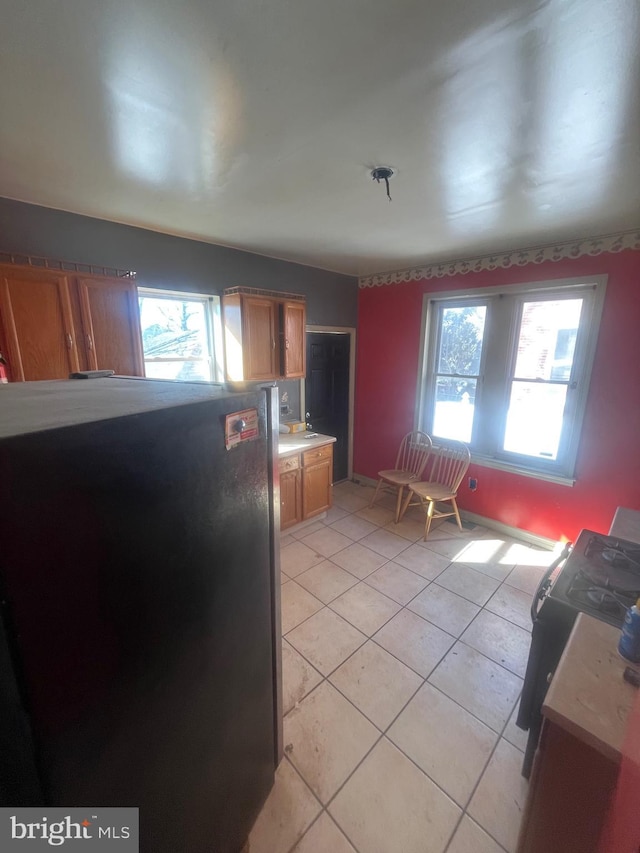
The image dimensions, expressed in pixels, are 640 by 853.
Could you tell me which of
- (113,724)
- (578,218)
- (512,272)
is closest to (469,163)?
(578,218)

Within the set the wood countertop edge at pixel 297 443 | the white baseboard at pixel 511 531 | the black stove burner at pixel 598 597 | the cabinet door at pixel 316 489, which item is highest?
the wood countertop edge at pixel 297 443

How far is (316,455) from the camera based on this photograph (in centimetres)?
341

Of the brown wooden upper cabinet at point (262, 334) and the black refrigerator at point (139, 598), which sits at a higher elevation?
the brown wooden upper cabinet at point (262, 334)

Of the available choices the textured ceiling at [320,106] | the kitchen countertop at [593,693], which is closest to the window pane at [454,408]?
the textured ceiling at [320,106]

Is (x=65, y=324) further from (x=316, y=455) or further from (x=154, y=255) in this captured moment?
(x=316, y=455)

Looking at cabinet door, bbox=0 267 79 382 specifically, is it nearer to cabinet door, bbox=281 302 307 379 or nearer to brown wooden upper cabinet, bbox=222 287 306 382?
brown wooden upper cabinet, bbox=222 287 306 382

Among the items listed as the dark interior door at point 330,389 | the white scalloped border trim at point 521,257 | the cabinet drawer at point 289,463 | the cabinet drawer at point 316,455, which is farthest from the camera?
the dark interior door at point 330,389

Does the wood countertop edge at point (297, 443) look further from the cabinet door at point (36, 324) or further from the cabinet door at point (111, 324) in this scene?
the cabinet door at point (36, 324)

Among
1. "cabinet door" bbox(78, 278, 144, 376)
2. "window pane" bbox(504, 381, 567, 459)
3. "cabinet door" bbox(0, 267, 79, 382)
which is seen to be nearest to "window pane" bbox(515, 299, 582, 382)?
"window pane" bbox(504, 381, 567, 459)

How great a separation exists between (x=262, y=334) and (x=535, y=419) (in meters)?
2.60

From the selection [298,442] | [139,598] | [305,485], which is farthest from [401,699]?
[298,442]

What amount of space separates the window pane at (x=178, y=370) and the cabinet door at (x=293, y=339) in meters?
0.72

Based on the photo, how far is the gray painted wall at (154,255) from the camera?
1.96 metres

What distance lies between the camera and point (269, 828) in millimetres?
1294
